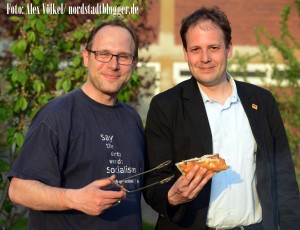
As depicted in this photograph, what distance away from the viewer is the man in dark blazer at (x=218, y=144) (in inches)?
161

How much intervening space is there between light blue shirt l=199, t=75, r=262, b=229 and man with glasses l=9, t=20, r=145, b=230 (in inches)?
19.3

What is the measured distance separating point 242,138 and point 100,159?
3.38 feet

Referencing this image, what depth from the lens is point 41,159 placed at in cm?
345

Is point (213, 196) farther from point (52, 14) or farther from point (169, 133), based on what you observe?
point (52, 14)

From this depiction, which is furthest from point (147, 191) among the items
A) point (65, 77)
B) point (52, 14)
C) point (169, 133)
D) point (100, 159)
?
point (52, 14)

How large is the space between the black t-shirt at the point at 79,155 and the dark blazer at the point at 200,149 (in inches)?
11.4

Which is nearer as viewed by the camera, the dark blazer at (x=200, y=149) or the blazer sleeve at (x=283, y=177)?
the dark blazer at (x=200, y=149)

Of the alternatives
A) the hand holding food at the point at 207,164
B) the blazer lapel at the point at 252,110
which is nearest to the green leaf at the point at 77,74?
the blazer lapel at the point at 252,110

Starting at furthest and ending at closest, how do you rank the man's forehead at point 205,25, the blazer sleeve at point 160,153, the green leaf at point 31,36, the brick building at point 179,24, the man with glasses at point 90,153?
1. the brick building at point 179,24
2. the green leaf at point 31,36
3. the man's forehead at point 205,25
4. the blazer sleeve at point 160,153
5. the man with glasses at point 90,153

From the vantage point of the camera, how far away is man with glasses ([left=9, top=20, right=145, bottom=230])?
3.34 m

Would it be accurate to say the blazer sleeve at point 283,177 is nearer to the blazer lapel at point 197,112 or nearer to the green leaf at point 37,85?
the blazer lapel at point 197,112

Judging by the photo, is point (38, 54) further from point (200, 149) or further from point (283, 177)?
point (283, 177)

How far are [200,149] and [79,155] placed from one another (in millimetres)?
870

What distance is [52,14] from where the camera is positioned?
6586mm
